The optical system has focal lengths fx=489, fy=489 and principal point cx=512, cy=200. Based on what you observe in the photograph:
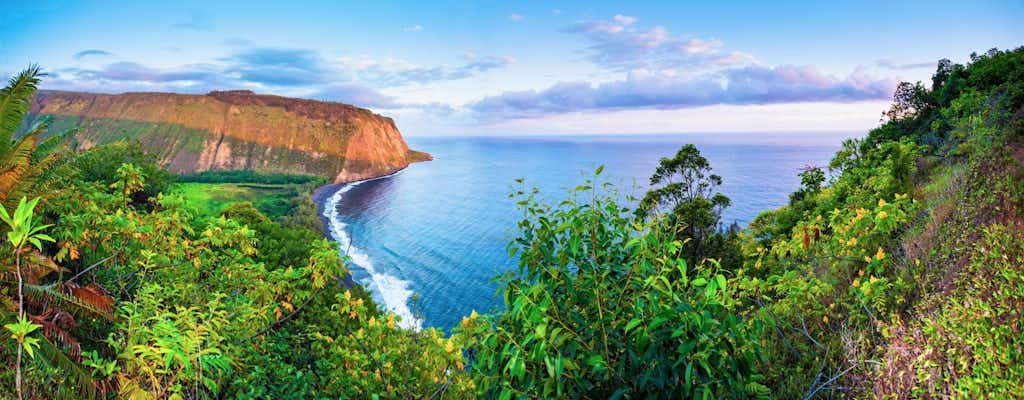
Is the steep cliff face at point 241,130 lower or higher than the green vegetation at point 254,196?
higher

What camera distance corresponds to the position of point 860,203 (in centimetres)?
1316

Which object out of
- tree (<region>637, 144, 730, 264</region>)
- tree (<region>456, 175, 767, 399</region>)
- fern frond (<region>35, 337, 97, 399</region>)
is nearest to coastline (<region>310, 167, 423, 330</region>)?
fern frond (<region>35, 337, 97, 399</region>)

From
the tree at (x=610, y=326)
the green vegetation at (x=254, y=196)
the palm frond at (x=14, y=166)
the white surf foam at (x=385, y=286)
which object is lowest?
the white surf foam at (x=385, y=286)

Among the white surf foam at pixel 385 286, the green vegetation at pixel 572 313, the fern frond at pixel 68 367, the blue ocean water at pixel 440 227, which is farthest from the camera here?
the blue ocean water at pixel 440 227

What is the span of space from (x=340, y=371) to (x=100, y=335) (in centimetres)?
308

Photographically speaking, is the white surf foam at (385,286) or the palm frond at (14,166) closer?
the palm frond at (14,166)

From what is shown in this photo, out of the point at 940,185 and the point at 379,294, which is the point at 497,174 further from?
the point at 940,185

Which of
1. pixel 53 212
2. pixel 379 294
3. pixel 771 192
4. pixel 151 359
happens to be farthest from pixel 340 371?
pixel 771 192

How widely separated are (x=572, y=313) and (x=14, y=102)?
931cm

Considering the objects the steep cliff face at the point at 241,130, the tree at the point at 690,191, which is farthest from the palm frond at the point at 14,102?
the steep cliff face at the point at 241,130

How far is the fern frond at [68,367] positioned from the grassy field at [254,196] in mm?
68657

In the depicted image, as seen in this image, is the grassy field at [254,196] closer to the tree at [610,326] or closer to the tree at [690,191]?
the tree at [690,191]

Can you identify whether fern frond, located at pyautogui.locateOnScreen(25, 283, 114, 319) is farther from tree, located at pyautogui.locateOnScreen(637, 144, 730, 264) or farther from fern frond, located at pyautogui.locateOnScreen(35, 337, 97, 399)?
tree, located at pyautogui.locateOnScreen(637, 144, 730, 264)

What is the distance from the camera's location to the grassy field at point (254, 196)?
72269 millimetres
